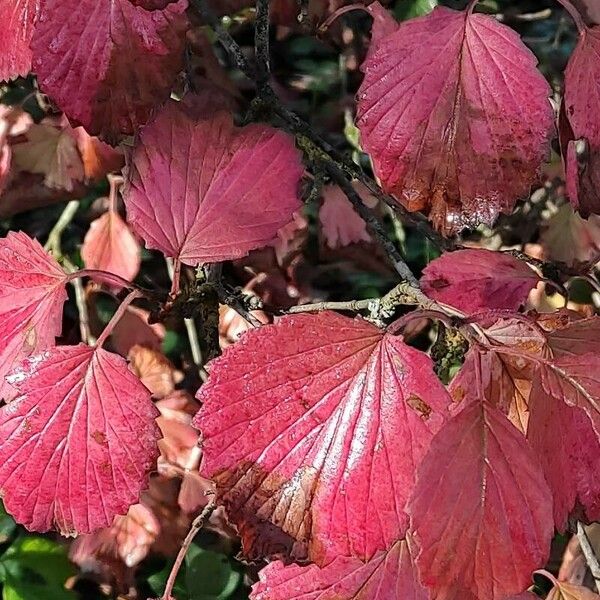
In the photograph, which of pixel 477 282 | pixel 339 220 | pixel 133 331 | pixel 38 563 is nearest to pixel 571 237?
pixel 339 220

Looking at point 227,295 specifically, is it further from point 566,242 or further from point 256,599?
point 566,242

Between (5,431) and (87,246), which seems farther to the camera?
(87,246)

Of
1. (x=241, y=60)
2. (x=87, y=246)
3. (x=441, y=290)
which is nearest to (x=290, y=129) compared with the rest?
(x=241, y=60)

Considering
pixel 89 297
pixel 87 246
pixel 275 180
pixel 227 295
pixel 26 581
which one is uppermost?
pixel 275 180

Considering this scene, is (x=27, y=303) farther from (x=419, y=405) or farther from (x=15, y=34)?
(x=419, y=405)

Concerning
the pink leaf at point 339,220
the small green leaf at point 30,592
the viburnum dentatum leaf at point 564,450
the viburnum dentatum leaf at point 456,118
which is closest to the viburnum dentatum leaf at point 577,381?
the viburnum dentatum leaf at point 564,450
